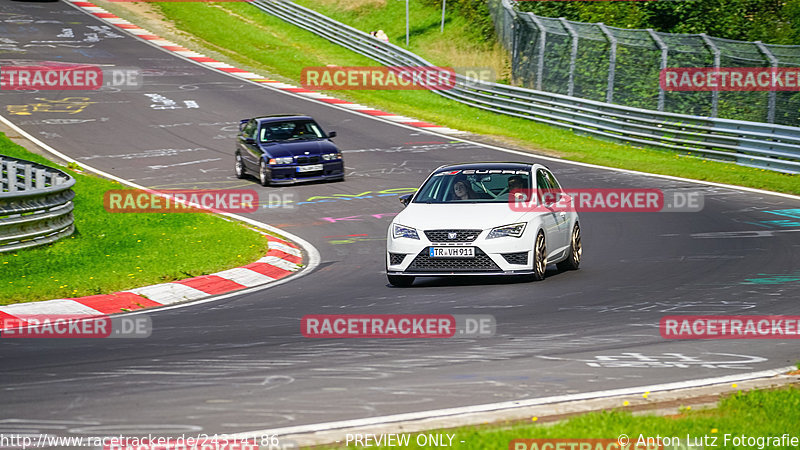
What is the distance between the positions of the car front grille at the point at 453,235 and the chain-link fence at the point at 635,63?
14542 mm

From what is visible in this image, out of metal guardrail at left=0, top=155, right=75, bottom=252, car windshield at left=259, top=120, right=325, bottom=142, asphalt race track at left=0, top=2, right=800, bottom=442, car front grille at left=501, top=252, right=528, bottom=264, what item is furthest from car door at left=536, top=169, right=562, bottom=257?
car windshield at left=259, top=120, right=325, bottom=142

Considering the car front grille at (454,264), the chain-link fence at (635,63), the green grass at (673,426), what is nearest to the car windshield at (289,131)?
the chain-link fence at (635,63)

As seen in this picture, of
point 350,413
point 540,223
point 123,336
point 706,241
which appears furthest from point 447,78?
point 350,413

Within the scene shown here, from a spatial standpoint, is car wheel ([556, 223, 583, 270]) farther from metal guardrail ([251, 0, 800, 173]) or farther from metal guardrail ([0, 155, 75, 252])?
metal guardrail ([251, 0, 800, 173])

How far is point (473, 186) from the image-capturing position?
13.6 metres

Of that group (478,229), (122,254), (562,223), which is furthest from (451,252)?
(122,254)

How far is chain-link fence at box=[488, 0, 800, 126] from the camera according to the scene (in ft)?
81.8

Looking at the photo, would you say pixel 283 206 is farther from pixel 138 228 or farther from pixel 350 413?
pixel 350 413

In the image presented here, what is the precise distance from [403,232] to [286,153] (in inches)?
442

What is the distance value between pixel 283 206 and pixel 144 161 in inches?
271

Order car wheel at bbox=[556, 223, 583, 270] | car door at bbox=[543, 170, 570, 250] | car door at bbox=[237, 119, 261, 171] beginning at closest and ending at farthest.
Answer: car door at bbox=[543, 170, 570, 250] → car wheel at bbox=[556, 223, 583, 270] → car door at bbox=[237, 119, 261, 171]

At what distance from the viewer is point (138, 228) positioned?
1781 centimetres

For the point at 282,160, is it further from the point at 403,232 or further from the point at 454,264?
the point at 454,264

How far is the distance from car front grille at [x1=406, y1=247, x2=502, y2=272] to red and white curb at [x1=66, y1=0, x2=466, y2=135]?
18.0 metres
